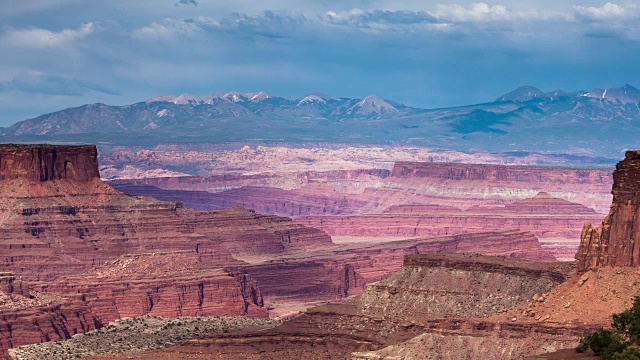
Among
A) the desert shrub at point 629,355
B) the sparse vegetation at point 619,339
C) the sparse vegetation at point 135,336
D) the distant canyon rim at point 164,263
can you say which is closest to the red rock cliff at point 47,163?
the distant canyon rim at point 164,263

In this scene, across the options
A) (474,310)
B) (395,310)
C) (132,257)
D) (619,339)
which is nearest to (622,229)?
(619,339)

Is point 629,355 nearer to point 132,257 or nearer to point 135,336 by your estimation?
point 135,336

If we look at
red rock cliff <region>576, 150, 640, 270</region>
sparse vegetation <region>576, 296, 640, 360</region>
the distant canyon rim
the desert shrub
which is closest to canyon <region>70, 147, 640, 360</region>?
red rock cliff <region>576, 150, 640, 270</region>

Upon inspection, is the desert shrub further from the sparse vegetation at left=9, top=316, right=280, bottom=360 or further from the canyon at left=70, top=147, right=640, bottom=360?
the sparse vegetation at left=9, top=316, right=280, bottom=360

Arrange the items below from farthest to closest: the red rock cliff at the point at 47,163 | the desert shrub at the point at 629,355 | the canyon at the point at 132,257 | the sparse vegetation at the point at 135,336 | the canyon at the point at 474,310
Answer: the red rock cliff at the point at 47,163
the canyon at the point at 132,257
the sparse vegetation at the point at 135,336
the canyon at the point at 474,310
the desert shrub at the point at 629,355

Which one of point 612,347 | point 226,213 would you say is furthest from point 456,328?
point 226,213

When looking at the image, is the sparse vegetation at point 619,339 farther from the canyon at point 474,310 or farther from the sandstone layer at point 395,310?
the sandstone layer at point 395,310
